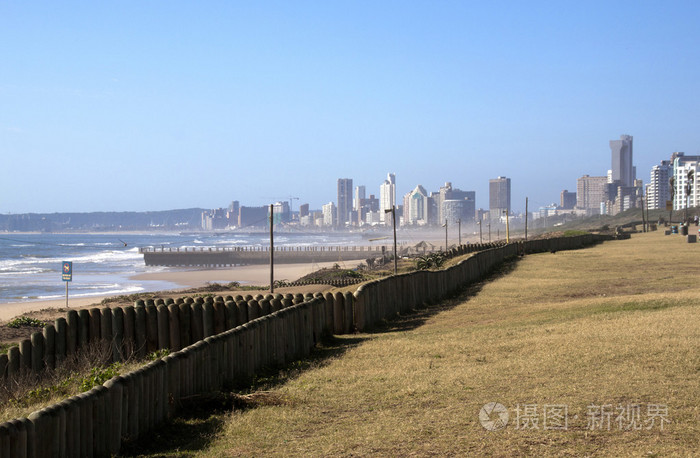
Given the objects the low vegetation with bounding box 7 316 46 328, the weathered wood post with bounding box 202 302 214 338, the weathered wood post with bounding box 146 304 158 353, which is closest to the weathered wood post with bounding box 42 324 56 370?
the weathered wood post with bounding box 146 304 158 353

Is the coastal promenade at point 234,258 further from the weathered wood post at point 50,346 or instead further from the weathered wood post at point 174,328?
the weathered wood post at point 50,346

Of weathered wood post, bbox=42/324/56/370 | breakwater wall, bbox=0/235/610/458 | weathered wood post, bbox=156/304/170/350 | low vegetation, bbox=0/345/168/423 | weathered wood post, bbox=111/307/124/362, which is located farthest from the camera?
weathered wood post, bbox=156/304/170/350

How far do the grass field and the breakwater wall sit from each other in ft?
2.04

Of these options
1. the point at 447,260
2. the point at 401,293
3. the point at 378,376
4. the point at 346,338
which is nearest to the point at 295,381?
the point at 378,376

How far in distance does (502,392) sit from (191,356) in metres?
4.06

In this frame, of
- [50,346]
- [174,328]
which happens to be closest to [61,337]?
[50,346]

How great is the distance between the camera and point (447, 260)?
4491 centimetres

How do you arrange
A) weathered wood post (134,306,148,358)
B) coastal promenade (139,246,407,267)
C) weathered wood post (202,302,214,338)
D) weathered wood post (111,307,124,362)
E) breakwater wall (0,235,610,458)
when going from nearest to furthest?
breakwater wall (0,235,610,458) → weathered wood post (111,307,124,362) → weathered wood post (134,306,148,358) → weathered wood post (202,302,214,338) → coastal promenade (139,246,407,267)

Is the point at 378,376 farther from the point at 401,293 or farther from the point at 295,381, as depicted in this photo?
the point at 401,293

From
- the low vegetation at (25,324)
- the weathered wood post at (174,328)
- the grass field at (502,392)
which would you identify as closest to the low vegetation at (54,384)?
the weathered wood post at (174,328)

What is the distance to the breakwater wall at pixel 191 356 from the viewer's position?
288 inches

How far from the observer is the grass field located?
7.85 m

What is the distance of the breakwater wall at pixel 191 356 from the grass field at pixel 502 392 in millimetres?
621

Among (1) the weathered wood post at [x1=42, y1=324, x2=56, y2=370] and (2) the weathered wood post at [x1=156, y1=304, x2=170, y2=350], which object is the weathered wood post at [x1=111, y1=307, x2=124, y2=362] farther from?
(1) the weathered wood post at [x1=42, y1=324, x2=56, y2=370]
